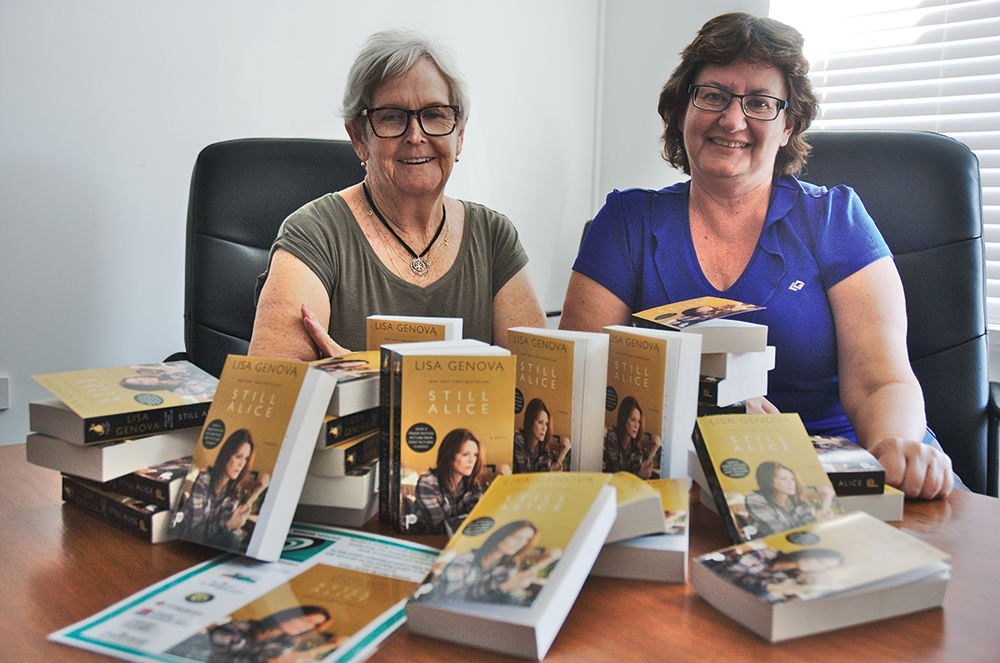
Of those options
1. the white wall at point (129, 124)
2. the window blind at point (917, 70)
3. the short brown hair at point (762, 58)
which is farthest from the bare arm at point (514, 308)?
the window blind at point (917, 70)

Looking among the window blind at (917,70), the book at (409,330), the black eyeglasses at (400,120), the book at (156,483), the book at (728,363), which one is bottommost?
the book at (156,483)

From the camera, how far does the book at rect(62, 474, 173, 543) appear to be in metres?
0.76

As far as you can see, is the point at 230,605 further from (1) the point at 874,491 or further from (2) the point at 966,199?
(2) the point at 966,199

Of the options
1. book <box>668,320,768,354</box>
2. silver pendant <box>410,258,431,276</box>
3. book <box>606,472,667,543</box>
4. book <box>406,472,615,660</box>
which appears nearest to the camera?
book <box>406,472,615,660</box>

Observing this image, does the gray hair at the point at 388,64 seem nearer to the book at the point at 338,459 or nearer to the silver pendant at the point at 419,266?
the silver pendant at the point at 419,266

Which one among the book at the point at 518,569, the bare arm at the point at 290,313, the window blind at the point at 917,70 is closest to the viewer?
the book at the point at 518,569

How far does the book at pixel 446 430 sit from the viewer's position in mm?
758

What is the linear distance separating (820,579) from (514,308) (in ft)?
3.55

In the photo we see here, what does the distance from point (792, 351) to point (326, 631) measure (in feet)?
3.76

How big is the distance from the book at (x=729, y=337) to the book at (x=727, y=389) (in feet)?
0.15

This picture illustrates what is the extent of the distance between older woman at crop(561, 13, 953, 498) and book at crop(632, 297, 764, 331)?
1.55 feet

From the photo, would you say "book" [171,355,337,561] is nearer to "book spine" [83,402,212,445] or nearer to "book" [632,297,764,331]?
"book spine" [83,402,212,445]

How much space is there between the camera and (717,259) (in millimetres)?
1511

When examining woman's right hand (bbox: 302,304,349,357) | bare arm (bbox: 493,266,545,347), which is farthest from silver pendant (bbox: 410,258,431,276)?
woman's right hand (bbox: 302,304,349,357)
